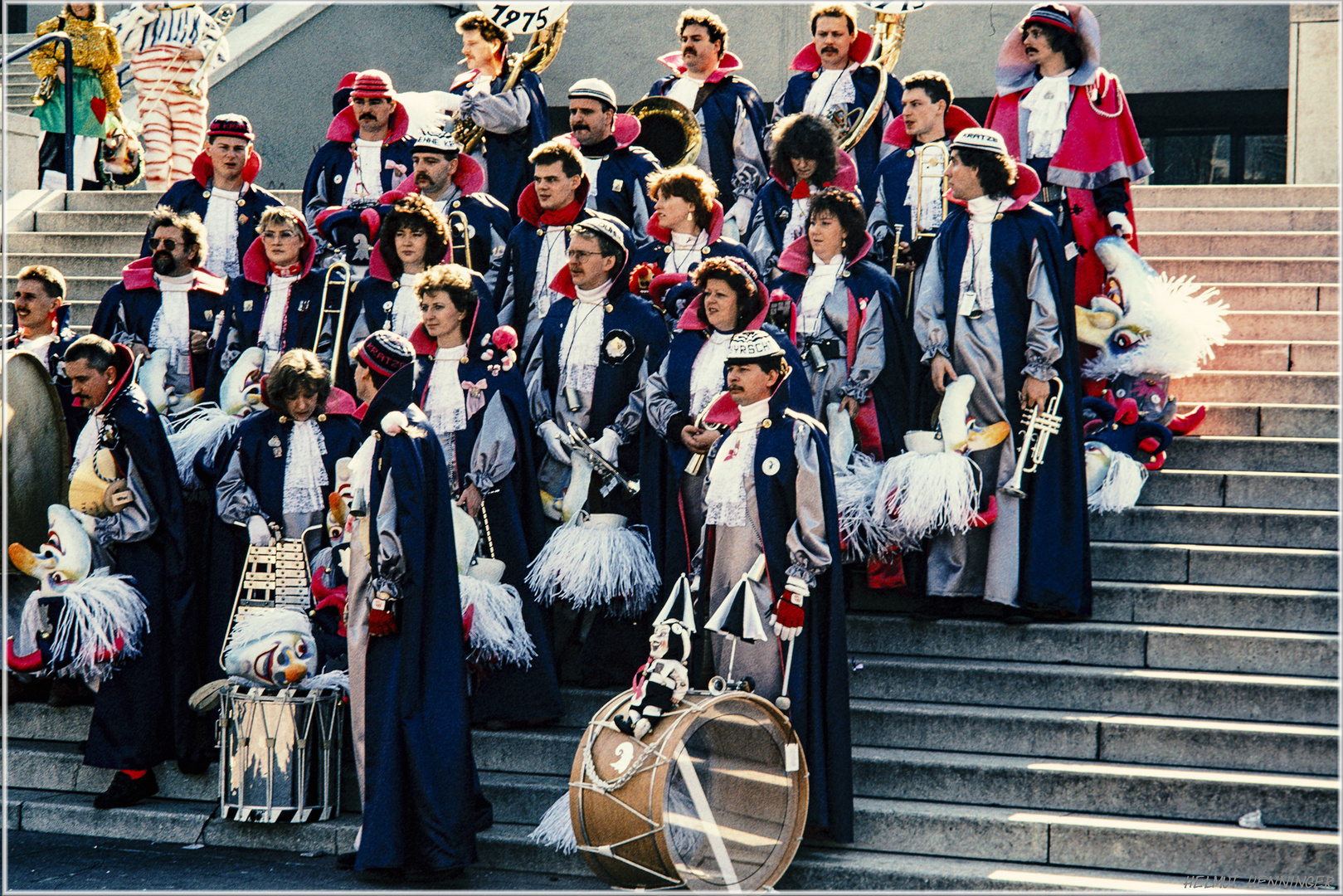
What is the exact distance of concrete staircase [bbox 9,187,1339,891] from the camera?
216 inches

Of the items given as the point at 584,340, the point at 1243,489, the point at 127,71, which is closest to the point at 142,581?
the point at 584,340

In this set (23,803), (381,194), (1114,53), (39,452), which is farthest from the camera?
(1114,53)

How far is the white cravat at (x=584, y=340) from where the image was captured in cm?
702

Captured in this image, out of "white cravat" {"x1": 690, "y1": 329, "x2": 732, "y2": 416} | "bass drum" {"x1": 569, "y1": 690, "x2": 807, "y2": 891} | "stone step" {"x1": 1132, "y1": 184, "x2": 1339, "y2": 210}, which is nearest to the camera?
"bass drum" {"x1": 569, "y1": 690, "x2": 807, "y2": 891}

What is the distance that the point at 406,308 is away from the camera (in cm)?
756

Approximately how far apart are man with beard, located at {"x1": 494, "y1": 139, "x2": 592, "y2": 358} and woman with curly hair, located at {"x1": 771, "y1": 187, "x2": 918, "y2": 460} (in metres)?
1.35

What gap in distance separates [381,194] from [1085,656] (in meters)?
4.78

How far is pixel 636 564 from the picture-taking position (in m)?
6.45

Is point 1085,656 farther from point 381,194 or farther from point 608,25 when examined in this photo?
point 608,25

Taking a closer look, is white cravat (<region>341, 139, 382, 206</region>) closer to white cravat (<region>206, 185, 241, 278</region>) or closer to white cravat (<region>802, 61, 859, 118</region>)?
white cravat (<region>206, 185, 241, 278</region>)

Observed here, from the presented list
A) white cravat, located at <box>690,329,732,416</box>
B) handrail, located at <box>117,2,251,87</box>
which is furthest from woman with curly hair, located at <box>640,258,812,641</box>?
handrail, located at <box>117,2,251,87</box>

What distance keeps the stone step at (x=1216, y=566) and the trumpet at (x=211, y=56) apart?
8.15 meters

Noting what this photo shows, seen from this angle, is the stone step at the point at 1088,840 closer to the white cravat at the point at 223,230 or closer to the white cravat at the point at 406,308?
the white cravat at the point at 406,308

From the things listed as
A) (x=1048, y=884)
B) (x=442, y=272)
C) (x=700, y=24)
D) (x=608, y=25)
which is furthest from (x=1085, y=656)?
(x=608, y=25)
